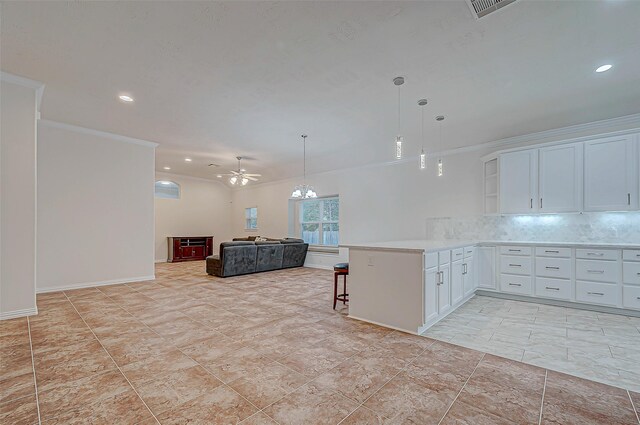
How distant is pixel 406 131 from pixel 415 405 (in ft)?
13.7

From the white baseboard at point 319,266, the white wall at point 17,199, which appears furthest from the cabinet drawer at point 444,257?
the white wall at point 17,199

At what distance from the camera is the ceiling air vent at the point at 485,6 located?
→ 2.05 metres

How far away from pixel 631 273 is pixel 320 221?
6.26m

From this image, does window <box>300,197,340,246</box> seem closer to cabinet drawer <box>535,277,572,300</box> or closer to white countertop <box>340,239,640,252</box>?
white countertop <box>340,239,640,252</box>

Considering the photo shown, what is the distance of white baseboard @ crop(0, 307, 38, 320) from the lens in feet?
11.2

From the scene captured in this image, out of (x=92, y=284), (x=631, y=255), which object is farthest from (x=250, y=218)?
(x=631, y=255)

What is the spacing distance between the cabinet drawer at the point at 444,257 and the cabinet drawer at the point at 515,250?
1647 millimetres

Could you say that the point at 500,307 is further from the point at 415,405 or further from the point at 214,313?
the point at 214,313

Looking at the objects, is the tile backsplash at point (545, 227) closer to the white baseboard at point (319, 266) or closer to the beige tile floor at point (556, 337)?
the beige tile floor at point (556, 337)

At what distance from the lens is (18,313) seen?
3502 mm

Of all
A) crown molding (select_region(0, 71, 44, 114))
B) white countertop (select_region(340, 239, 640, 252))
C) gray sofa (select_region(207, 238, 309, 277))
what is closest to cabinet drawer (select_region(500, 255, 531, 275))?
white countertop (select_region(340, 239, 640, 252))

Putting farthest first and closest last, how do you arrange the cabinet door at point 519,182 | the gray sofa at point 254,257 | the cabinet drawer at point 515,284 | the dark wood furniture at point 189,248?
the dark wood furniture at point 189,248 < the gray sofa at point 254,257 < the cabinet door at point 519,182 < the cabinet drawer at point 515,284

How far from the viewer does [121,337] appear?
116 inches

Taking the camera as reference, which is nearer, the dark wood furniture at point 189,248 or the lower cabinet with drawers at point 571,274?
the lower cabinet with drawers at point 571,274
